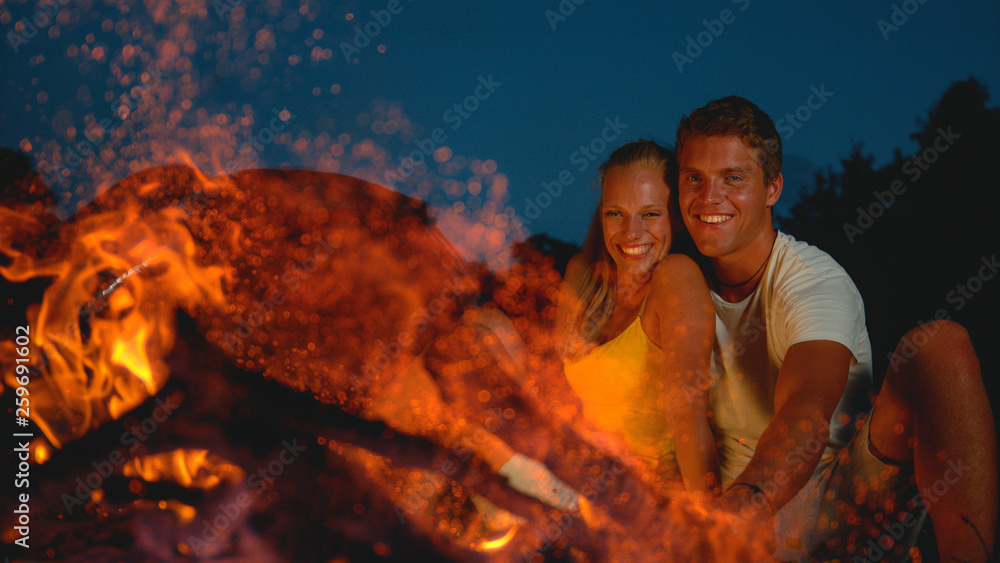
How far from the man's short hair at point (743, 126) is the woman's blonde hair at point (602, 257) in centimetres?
20

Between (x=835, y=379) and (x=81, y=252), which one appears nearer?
(x=835, y=379)

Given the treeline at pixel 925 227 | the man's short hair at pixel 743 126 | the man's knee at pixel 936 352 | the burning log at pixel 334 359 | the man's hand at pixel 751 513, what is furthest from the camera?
the treeline at pixel 925 227

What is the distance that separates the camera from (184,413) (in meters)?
2.12

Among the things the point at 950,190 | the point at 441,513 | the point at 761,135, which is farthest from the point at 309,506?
the point at 950,190

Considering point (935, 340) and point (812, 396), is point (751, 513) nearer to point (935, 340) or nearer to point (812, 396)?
point (812, 396)

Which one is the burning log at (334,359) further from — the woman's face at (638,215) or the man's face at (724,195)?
the man's face at (724,195)

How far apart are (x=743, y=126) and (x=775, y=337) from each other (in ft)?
3.62

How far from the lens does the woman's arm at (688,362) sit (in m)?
2.25

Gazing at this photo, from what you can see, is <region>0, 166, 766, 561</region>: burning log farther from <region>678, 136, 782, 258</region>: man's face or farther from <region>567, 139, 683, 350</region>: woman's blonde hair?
<region>678, 136, 782, 258</region>: man's face

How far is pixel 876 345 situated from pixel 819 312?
2866 mm

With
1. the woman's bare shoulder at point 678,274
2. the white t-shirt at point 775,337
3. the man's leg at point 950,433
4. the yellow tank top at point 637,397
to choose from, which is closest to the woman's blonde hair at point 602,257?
the yellow tank top at point 637,397

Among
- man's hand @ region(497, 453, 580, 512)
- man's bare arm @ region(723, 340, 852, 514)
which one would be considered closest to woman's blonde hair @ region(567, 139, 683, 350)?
man's hand @ region(497, 453, 580, 512)

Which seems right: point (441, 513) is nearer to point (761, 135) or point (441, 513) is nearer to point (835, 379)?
point (835, 379)

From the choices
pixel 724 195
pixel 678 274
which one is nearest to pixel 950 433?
pixel 678 274
